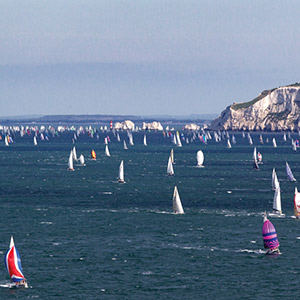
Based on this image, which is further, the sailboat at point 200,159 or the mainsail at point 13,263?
the sailboat at point 200,159

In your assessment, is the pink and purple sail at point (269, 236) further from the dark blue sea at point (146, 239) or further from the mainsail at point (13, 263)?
the mainsail at point (13, 263)

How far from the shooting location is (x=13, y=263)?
177 ft

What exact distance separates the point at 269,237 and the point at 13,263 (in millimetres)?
21936

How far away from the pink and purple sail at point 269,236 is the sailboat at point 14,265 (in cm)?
2038

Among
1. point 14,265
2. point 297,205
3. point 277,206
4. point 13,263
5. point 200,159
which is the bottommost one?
point 200,159

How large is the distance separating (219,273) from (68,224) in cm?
2553

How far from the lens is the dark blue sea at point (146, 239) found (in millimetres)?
56156

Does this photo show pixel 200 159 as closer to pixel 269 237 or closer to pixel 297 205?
pixel 297 205

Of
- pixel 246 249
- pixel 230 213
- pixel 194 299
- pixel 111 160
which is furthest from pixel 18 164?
pixel 194 299

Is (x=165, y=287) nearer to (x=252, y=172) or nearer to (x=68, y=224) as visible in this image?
(x=68, y=224)

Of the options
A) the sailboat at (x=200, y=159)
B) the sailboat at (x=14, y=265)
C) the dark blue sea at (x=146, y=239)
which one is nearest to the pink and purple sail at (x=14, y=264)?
the sailboat at (x=14, y=265)

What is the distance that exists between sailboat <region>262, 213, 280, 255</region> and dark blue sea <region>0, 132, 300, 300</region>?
100cm

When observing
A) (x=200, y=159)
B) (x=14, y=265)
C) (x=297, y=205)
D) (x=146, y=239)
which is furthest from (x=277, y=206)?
(x=200, y=159)

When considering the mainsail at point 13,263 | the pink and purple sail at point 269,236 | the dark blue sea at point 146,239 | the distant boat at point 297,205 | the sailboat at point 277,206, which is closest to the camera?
the mainsail at point 13,263
